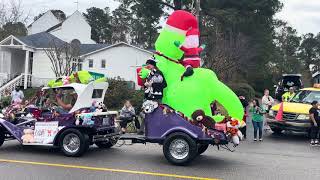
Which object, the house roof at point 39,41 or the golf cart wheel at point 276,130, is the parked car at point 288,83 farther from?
the golf cart wheel at point 276,130

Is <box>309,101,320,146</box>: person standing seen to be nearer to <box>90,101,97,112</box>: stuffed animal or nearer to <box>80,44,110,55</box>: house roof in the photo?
<box>90,101,97,112</box>: stuffed animal

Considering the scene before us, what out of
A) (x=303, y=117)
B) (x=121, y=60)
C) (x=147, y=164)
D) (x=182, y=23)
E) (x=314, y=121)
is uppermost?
(x=121, y=60)

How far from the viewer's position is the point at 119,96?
27.5m

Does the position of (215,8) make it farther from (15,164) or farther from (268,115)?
(15,164)

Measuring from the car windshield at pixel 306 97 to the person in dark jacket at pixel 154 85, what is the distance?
335 inches

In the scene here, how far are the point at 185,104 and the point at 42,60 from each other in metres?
28.8

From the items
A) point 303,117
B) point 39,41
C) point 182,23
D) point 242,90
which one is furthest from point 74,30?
point 182,23

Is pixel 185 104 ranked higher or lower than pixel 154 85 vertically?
lower

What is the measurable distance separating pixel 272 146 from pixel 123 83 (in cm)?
1540

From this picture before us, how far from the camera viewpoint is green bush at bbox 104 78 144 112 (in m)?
26.9

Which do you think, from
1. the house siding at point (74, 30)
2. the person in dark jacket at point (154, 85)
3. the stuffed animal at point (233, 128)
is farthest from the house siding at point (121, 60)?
the stuffed animal at point (233, 128)

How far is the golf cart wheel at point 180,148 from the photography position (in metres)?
10.2

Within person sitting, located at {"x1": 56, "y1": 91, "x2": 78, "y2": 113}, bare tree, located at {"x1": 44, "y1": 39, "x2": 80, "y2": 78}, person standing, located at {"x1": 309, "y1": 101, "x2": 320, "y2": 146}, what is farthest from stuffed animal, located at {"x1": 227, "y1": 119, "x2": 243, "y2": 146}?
bare tree, located at {"x1": 44, "y1": 39, "x2": 80, "y2": 78}

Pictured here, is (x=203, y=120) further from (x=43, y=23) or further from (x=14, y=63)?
(x=43, y=23)
